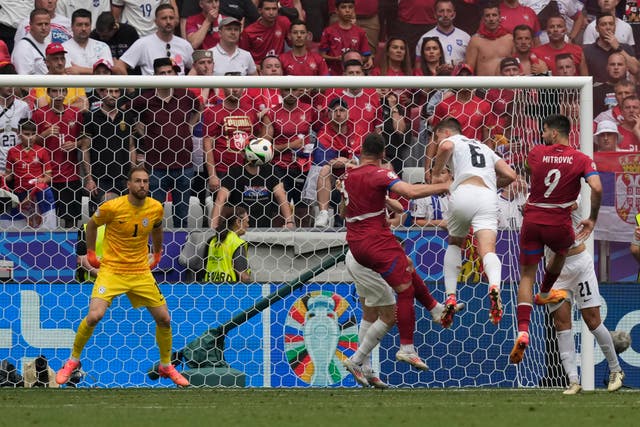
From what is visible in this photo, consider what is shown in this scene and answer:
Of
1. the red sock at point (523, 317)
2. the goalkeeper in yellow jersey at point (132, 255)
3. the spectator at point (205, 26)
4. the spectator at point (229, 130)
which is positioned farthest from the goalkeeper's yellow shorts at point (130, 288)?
the spectator at point (205, 26)

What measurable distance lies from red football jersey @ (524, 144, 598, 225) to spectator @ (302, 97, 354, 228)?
2.52 meters

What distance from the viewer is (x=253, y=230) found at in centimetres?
1248

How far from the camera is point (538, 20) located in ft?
56.4

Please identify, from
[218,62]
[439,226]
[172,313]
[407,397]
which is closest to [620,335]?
[439,226]

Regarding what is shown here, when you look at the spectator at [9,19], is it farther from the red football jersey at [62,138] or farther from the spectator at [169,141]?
the spectator at [169,141]

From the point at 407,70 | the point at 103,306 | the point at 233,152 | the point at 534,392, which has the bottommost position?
the point at 534,392

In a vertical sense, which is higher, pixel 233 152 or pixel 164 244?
pixel 233 152

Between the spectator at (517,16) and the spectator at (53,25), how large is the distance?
225 inches

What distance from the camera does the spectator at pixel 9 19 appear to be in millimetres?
15492

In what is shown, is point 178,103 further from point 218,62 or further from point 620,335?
point 620,335

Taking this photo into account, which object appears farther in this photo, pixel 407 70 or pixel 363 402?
pixel 407 70

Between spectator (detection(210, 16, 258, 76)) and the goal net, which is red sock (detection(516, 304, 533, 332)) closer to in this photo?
the goal net

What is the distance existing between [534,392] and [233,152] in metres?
3.84

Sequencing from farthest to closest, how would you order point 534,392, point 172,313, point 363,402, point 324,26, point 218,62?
point 324,26 → point 218,62 → point 172,313 → point 534,392 → point 363,402
